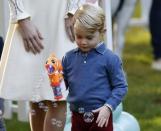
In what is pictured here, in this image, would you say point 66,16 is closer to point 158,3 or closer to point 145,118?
point 145,118

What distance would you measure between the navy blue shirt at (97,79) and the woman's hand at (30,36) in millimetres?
504

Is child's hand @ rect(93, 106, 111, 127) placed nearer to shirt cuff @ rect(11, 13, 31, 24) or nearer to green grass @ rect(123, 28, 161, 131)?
shirt cuff @ rect(11, 13, 31, 24)

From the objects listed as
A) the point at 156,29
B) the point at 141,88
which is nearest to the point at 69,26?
the point at 141,88

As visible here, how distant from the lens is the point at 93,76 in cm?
359

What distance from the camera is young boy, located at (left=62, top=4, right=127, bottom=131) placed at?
3.53m

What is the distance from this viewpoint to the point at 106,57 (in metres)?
3.60

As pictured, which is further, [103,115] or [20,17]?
[20,17]

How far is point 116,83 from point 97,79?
9 centimetres

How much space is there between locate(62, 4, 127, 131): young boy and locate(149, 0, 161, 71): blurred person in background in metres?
3.98

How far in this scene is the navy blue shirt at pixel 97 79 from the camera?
3.58 metres

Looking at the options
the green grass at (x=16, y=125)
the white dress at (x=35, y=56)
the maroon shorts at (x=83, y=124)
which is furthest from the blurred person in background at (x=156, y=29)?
the maroon shorts at (x=83, y=124)

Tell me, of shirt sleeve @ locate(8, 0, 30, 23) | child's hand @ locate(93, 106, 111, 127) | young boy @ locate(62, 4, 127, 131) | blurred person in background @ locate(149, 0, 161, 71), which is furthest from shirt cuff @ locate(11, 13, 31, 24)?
blurred person in background @ locate(149, 0, 161, 71)

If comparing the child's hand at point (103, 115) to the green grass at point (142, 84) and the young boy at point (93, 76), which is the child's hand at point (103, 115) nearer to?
the young boy at point (93, 76)

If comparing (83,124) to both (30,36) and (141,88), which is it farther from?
(141,88)
